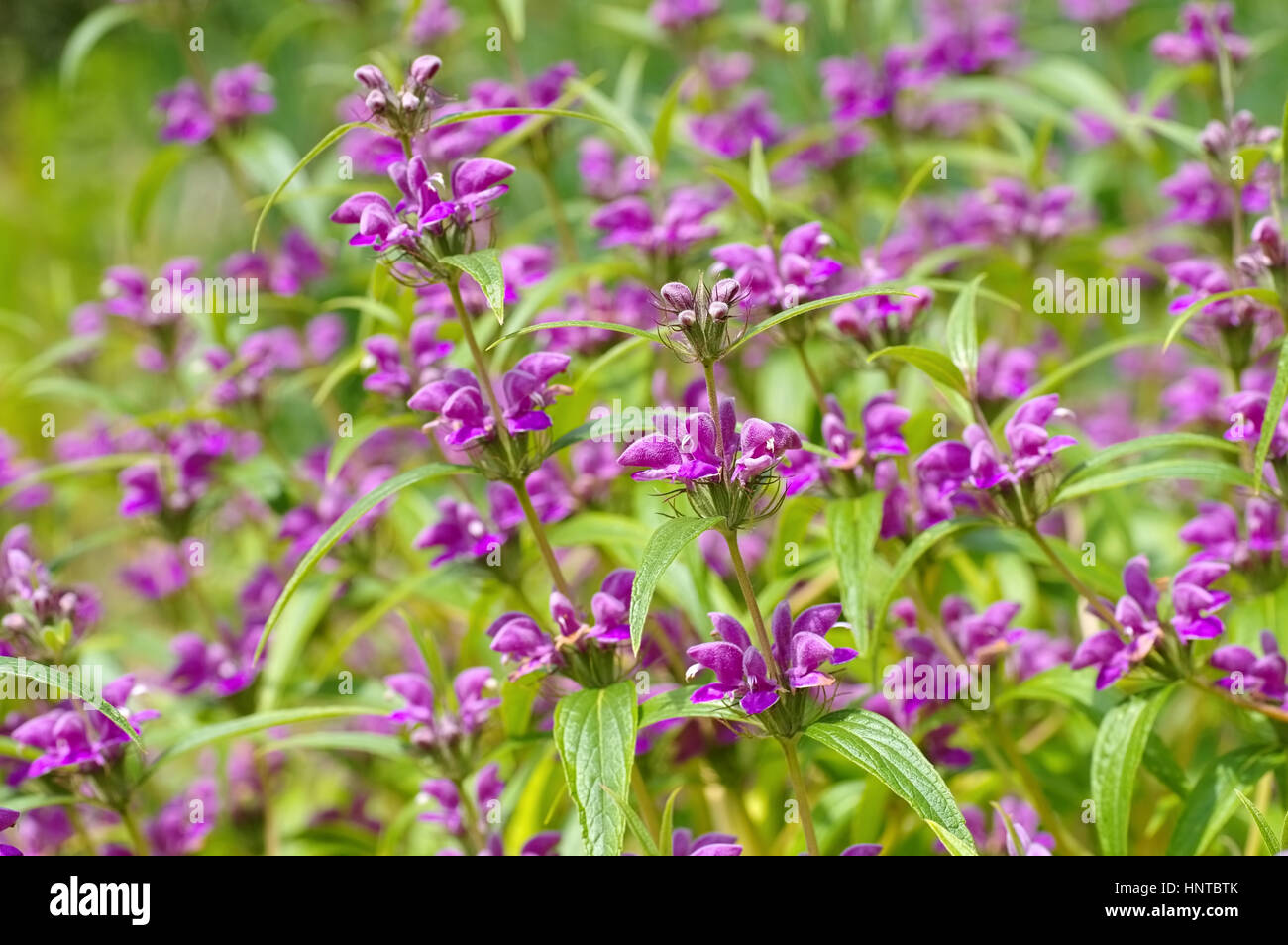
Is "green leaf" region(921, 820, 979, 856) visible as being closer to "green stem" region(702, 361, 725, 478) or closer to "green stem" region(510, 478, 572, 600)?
"green stem" region(702, 361, 725, 478)

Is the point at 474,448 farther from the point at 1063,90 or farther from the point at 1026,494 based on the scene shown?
A: the point at 1063,90

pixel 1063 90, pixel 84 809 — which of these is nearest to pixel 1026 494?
pixel 1063 90

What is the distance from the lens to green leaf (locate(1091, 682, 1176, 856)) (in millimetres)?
2016

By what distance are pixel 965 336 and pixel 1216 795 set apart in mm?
Answer: 852

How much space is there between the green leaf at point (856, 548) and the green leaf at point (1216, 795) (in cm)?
58

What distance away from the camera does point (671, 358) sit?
333 cm

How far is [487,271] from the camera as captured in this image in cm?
175

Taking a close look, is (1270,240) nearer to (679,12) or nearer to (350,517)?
(350,517)

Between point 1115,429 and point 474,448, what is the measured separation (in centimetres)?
232

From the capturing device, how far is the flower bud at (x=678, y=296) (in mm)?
1714

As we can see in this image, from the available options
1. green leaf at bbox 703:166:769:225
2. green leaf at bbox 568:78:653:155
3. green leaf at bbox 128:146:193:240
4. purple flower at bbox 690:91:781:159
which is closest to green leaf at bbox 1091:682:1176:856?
green leaf at bbox 703:166:769:225

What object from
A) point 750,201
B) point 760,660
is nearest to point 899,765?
point 760,660

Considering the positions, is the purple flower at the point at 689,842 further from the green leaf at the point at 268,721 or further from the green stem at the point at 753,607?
the green leaf at the point at 268,721

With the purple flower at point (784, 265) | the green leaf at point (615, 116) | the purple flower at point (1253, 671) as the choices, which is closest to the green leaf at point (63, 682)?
the purple flower at point (784, 265)
